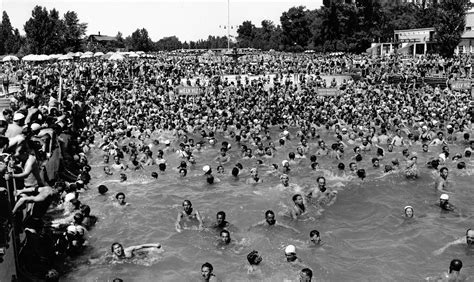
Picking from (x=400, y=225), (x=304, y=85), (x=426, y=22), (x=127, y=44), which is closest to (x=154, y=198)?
(x=400, y=225)

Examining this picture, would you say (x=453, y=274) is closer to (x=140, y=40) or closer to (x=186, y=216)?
(x=186, y=216)

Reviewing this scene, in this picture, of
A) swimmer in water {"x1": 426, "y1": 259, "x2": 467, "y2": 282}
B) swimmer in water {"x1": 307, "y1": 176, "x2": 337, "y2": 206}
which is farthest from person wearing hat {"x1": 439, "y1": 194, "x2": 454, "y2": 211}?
swimmer in water {"x1": 426, "y1": 259, "x2": 467, "y2": 282}

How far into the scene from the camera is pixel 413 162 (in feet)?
54.0

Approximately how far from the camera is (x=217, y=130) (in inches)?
973

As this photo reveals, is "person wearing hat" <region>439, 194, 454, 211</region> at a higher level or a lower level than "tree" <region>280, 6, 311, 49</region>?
lower

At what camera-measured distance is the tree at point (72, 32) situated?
78.6m

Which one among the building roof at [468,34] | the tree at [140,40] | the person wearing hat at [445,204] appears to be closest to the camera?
the person wearing hat at [445,204]

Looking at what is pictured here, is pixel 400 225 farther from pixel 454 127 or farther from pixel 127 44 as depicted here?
pixel 127 44

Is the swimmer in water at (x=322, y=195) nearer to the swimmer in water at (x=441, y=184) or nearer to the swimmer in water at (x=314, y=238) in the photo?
the swimmer in water at (x=314, y=238)

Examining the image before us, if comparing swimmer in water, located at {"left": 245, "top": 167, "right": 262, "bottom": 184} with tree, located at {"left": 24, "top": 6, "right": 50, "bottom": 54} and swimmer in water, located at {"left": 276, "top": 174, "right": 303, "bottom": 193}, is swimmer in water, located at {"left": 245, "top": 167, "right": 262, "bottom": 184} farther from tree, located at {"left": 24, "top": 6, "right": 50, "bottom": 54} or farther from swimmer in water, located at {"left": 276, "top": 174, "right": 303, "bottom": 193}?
tree, located at {"left": 24, "top": 6, "right": 50, "bottom": 54}

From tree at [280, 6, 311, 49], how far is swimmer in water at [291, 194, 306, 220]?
82.8m

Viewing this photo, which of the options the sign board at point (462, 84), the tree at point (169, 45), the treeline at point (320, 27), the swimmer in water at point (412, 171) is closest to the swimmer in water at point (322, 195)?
the swimmer in water at point (412, 171)

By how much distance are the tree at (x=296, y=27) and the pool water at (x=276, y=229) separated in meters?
78.7

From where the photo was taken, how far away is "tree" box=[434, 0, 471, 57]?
46.5m
